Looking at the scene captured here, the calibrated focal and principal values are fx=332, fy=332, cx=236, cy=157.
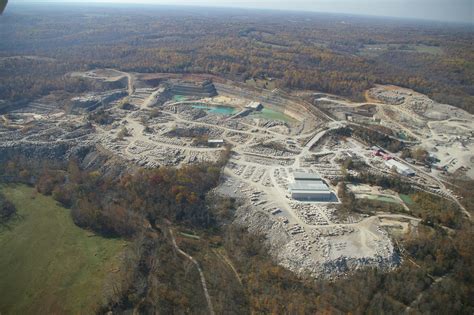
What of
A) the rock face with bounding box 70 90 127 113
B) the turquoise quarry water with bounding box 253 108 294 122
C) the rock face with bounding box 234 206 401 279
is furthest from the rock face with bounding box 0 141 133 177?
the turquoise quarry water with bounding box 253 108 294 122

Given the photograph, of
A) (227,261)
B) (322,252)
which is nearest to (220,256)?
(227,261)

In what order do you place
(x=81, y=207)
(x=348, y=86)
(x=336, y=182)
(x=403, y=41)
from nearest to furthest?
(x=81, y=207)
(x=336, y=182)
(x=348, y=86)
(x=403, y=41)

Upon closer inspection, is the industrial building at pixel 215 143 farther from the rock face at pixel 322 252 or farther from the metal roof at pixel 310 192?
the rock face at pixel 322 252

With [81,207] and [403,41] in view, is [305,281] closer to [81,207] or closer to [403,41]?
[81,207]

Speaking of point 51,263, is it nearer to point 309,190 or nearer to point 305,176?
point 309,190

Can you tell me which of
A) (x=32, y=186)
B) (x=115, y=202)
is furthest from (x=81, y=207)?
(x=32, y=186)

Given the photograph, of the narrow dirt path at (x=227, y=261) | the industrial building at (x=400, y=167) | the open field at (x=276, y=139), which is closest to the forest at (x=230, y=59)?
the open field at (x=276, y=139)

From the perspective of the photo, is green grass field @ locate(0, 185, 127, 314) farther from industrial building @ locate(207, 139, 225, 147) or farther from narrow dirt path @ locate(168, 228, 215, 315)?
industrial building @ locate(207, 139, 225, 147)
